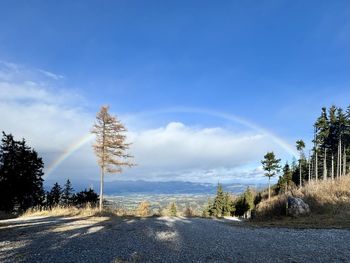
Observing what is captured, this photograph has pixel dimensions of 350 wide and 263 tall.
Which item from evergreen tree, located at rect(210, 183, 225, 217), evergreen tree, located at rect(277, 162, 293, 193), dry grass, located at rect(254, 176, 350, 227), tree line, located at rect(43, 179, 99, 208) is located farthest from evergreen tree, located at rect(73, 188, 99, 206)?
evergreen tree, located at rect(277, 162, 293, 193)

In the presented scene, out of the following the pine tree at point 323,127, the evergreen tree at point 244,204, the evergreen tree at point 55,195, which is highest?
the pine tree at point 323,127

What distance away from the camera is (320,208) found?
2167 cm

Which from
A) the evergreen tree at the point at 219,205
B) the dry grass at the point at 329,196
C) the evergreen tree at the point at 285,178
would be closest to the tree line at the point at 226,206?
the evergreen tree at the point at 219,205

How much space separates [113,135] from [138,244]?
→ 26.3 m

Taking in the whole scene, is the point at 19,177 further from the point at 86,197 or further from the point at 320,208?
the point at 320,208

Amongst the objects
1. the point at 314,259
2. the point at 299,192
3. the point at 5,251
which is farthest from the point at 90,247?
the point at 299,192

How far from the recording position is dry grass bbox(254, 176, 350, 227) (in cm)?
1859

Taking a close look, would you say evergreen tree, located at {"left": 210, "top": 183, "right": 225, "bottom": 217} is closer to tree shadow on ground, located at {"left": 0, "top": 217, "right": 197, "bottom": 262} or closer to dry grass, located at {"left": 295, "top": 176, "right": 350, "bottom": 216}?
dry grass, located at {"left": 295, "top": 176, "right": 350, "bottom": 216}

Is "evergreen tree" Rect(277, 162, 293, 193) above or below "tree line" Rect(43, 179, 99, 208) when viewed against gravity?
above

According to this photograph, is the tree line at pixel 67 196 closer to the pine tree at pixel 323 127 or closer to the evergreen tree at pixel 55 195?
the evergreen tree at pixel 55 195

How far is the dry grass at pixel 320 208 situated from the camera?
18.6 metres

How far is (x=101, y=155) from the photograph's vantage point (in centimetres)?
3569

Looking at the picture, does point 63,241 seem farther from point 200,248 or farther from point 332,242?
point 332,242

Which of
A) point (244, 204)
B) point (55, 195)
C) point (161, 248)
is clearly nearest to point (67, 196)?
point (55, 195)
